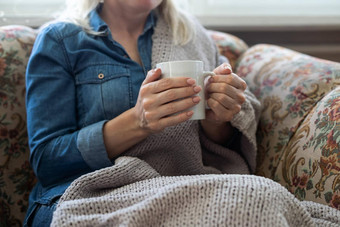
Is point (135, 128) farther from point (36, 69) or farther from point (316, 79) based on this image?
point (316, 79)

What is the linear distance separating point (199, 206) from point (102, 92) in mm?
412

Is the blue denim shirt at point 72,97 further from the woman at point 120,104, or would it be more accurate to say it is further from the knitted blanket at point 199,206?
the knitted blanket at point 199,206

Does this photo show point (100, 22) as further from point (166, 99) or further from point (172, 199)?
point (172, 199)

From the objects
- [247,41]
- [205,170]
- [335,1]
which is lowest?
[205,170]

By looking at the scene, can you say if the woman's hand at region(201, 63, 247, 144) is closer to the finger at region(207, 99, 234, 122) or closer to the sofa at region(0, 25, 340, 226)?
the finger at region(207, 99, 234, 122)

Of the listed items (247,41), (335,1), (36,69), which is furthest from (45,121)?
(335,1)

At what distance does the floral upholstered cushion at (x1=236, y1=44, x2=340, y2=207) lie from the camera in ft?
2.72

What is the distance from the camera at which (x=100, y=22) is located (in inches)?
39.7

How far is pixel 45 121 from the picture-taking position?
2.92ft

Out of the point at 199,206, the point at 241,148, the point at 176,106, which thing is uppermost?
the point at 176,106

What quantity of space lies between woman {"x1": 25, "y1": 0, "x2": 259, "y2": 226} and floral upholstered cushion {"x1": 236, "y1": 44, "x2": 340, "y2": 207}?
62 millimetres

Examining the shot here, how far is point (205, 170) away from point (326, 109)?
32cm

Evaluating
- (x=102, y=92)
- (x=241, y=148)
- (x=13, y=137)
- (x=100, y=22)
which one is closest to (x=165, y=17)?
(x=100, y=22)

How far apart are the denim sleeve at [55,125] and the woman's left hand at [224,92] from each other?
0.26m
